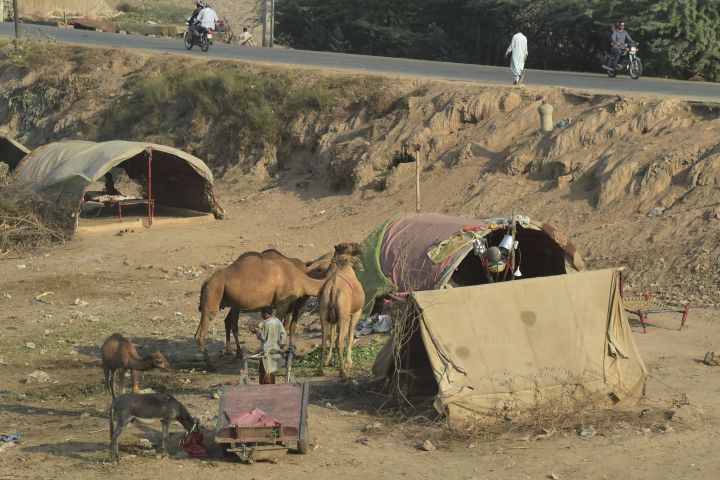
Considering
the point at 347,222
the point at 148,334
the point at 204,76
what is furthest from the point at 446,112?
the point at 148,334

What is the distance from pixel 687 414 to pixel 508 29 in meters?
29.7

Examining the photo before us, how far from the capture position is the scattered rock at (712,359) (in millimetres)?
15570

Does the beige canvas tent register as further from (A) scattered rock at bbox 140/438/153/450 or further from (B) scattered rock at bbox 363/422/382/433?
(A) scattered rock at bbox 140/438/153/450

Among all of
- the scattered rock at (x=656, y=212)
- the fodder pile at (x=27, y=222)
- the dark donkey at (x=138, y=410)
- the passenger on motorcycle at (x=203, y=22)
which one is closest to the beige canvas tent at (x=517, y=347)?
the dark donkey at (x=138, y=410)

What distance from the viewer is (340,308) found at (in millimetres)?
14758

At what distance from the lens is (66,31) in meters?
49.2

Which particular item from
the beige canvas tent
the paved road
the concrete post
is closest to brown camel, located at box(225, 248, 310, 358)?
the beige canvas tent

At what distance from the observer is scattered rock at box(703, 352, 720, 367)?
51.1ft

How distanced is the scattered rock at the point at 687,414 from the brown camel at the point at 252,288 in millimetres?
5021

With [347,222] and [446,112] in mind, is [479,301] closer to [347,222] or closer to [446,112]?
[347,222]

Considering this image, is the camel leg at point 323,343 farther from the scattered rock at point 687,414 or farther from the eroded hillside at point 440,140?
the eroded hillside at point 440,140

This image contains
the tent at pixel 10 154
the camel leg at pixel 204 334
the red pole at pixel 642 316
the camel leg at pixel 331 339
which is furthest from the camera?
the tent at pixel 10 154

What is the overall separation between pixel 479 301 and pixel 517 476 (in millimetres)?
2350

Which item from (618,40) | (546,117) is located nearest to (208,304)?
(546,117)
